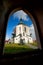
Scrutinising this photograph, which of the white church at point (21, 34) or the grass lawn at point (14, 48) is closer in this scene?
the grass lawn at point (14, 48)

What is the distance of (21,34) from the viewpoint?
148 inches

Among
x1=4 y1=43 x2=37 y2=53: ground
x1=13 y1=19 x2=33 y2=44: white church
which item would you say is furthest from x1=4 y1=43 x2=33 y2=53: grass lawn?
x1=13 y1=19 x2=33 y2=44: white church

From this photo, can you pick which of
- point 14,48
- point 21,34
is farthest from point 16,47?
point 21,34

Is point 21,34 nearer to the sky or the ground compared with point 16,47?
nearer to the sky

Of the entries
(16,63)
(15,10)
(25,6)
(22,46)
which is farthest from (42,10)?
(16,63)

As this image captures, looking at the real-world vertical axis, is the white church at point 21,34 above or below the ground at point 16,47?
above

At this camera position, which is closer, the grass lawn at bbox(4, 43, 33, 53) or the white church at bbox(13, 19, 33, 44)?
the grass lawn at bbox(4, 43, 33, 53)

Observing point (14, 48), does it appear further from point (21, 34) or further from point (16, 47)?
point (21, 34)

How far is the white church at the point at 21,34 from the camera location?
12.2 feet

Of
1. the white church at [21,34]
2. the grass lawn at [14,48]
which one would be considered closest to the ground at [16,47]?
the grass lawn at [14,48]

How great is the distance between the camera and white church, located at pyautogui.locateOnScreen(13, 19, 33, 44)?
12.2 feet

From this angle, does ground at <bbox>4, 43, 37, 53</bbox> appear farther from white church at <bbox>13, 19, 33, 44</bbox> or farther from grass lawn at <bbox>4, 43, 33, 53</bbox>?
white church at <bbox>13, 19, 33, 44</bbox>

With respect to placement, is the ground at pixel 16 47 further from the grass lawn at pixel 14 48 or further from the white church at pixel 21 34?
the white church at pixel 21 34

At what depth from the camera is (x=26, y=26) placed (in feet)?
12.5
